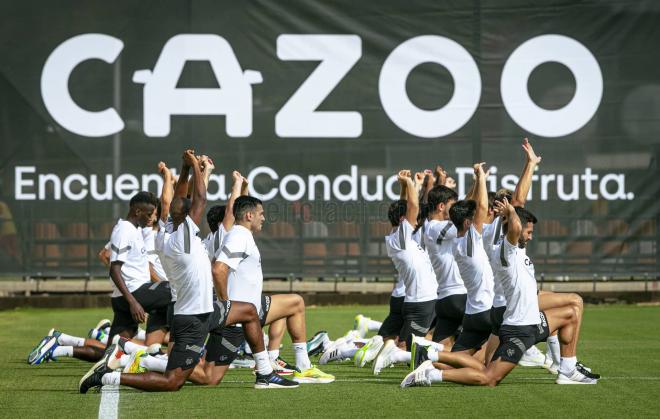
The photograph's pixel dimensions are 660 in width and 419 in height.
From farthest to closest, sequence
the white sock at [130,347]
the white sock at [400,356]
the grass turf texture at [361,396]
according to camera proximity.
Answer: the white sock at [400,356] → the white sock at [130,347] → the grass turf texture at [361,396]

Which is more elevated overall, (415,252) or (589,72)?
(589,72)

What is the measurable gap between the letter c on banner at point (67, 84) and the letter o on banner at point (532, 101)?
679cm

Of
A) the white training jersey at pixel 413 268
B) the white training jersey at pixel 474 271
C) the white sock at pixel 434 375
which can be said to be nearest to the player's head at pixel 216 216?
the white training jersey at pixel 413 268

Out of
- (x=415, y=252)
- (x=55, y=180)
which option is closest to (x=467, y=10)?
(x=55, y=180)

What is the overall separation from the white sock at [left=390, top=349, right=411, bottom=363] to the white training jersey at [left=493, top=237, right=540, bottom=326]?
1.87m

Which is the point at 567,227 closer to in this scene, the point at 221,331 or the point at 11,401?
the point at 221,331

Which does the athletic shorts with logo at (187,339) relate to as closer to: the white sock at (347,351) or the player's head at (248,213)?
the player's head at (248,213)

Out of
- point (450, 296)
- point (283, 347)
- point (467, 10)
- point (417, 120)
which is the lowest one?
point (283, 347)

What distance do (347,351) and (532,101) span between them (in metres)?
9.32

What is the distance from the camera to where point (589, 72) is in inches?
825

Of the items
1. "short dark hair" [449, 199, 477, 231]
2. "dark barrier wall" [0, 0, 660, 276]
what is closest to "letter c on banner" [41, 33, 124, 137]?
"dark barrier wall" [0, 0, 660, 276]

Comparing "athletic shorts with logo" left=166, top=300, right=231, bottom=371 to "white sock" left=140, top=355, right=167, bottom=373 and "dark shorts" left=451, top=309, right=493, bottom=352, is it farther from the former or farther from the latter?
"dark shorts" left=451, top=309, right=493, bottom=352

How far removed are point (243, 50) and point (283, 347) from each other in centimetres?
710

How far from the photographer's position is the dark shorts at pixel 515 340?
10086mm
